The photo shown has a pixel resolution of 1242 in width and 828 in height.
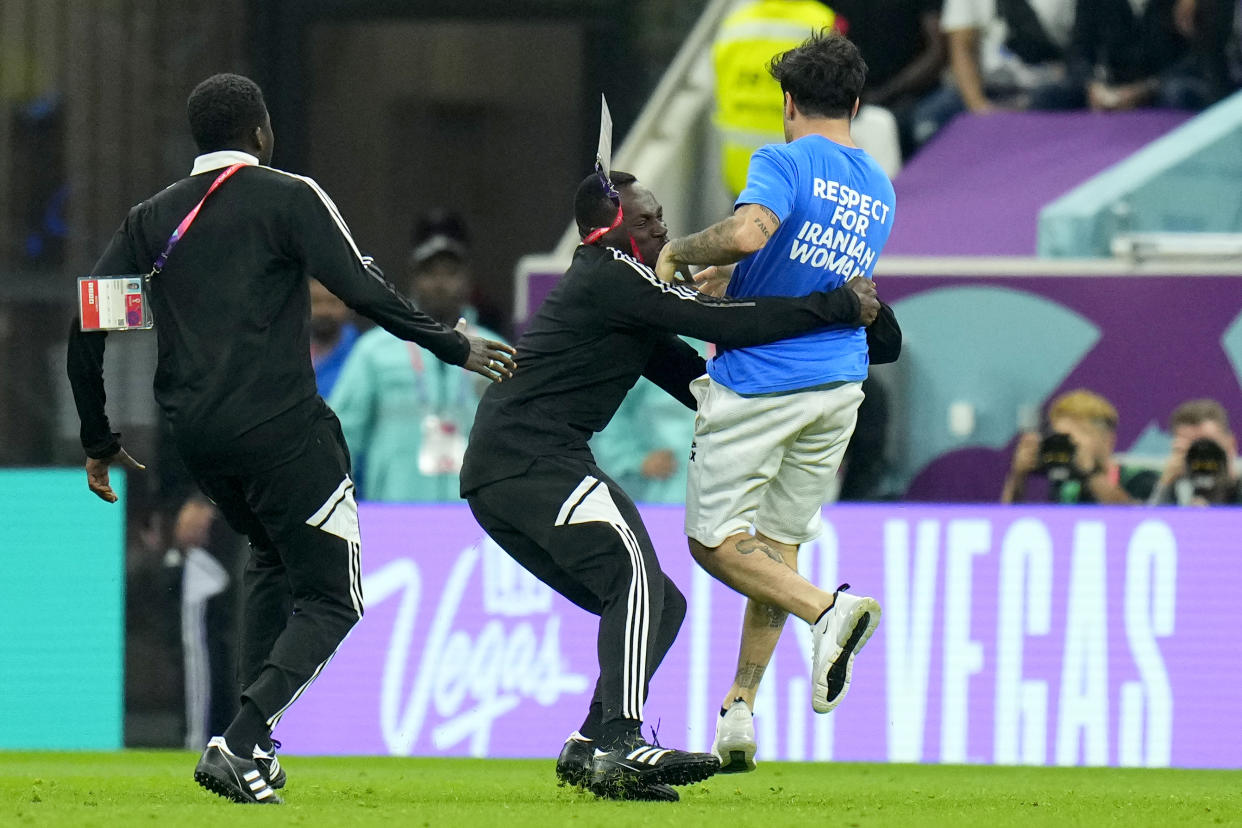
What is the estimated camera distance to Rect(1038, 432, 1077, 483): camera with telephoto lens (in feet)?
32.2

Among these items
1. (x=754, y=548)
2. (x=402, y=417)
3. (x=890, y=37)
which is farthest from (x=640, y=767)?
(x=890, y=37)

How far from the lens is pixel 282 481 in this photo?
6477 millimetres

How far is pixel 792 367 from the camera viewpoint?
6.84 meters

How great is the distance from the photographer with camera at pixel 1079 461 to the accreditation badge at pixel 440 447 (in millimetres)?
2277

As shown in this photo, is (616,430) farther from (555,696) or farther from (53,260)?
(53,260)

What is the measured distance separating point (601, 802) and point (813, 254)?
164cm

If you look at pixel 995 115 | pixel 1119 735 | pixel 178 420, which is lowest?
pixel 1119 735

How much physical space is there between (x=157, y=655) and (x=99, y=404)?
323cm

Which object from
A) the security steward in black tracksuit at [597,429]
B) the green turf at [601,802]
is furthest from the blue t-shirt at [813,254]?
the green turf at [601,802]

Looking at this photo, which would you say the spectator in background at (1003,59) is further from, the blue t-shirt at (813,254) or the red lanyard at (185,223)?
the red lanyard at (185,223)

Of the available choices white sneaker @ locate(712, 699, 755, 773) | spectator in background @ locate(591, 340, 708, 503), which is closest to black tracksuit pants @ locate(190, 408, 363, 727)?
white sneaker @ locate(712, 699, 755, 773)

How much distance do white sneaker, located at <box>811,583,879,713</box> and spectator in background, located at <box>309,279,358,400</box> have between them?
4103 millimetres

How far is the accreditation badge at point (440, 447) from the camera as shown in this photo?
995cm

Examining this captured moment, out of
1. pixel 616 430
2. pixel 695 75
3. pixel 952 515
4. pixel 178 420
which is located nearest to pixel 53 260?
pixel 695 75
